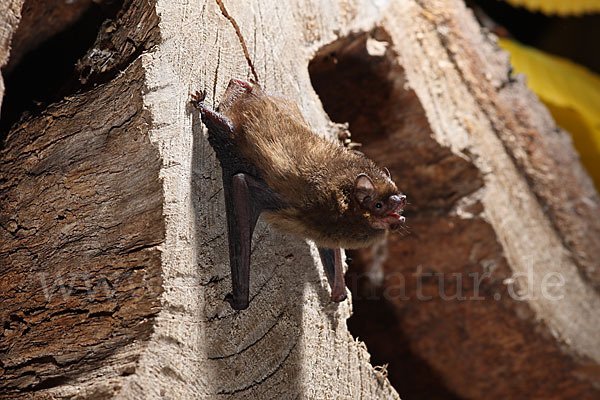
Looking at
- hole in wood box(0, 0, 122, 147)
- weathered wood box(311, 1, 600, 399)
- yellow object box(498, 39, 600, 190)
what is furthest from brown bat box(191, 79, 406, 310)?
yellow object box(498, 39, 600, 190)

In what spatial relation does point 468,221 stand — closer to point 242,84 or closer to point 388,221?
point 388,221

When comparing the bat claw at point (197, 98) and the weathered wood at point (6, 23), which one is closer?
the weathered wood at point (6, 23)

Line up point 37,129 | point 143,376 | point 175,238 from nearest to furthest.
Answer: point 143,376
point 175,238
point 37,129

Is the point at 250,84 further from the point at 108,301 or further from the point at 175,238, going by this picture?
the point at 108,301

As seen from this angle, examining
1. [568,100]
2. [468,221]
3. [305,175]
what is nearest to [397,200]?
[305,175]

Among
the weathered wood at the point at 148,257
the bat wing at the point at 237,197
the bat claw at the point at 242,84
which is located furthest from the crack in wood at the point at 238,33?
the bat wing at the point at 237,197

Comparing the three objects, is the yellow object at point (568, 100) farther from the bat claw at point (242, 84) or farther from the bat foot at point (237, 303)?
the bat foot at point (237, 303)

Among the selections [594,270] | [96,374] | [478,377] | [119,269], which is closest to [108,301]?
[119,269]

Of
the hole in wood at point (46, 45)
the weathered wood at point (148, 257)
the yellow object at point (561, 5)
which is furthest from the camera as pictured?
the yellow object at point (561, 5)
